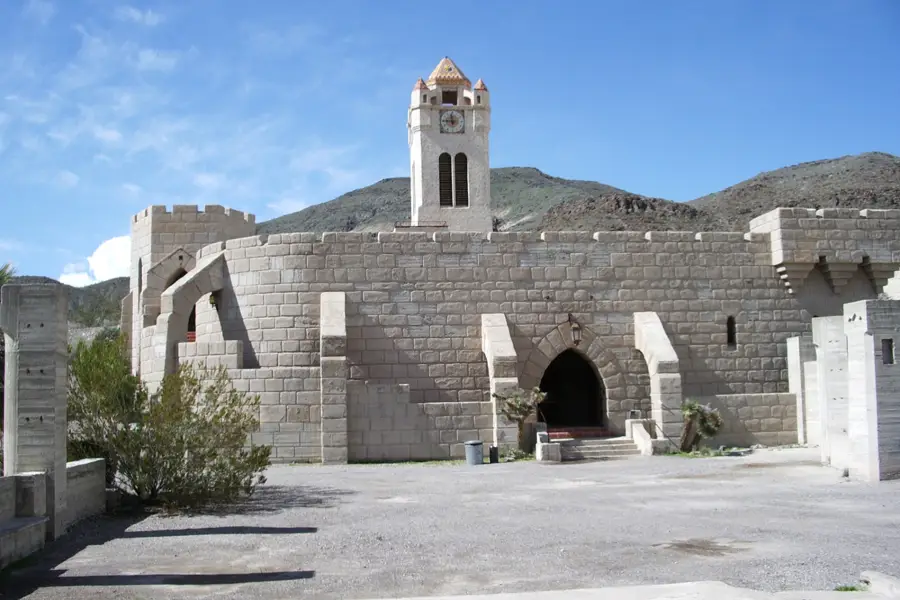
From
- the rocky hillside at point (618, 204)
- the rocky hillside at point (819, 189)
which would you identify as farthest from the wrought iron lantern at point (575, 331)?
the rocky hillside at point (819, 189)

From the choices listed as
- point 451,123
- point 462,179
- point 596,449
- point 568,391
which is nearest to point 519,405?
point 596,449

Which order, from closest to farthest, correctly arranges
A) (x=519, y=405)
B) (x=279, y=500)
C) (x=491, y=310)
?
(x=279, y=500)
(x=519, y=405)
(x=491, y=310)

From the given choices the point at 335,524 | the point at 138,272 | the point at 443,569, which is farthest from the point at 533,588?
the point at 138,272

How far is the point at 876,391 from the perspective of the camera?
13875 mm

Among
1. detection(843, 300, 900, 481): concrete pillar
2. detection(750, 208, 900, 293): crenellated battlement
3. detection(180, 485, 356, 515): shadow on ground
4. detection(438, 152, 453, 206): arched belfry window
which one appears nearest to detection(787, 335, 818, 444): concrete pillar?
detection(750, 208, 900, 293): crenellated battlement

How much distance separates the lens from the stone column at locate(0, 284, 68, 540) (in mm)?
10078

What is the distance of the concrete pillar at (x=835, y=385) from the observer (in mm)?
15094

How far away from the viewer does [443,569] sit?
8406 mm

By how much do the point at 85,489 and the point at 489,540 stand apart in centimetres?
503

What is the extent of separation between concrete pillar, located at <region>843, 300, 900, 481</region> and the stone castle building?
5.13 m

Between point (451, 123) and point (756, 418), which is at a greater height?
point (451, 123)

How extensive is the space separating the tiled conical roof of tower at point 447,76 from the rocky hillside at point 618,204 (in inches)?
697

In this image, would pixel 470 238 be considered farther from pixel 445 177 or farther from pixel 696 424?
pixel 445 177

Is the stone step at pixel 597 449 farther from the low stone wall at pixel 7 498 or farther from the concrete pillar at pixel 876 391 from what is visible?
the low stone wall at pixel 7 498
